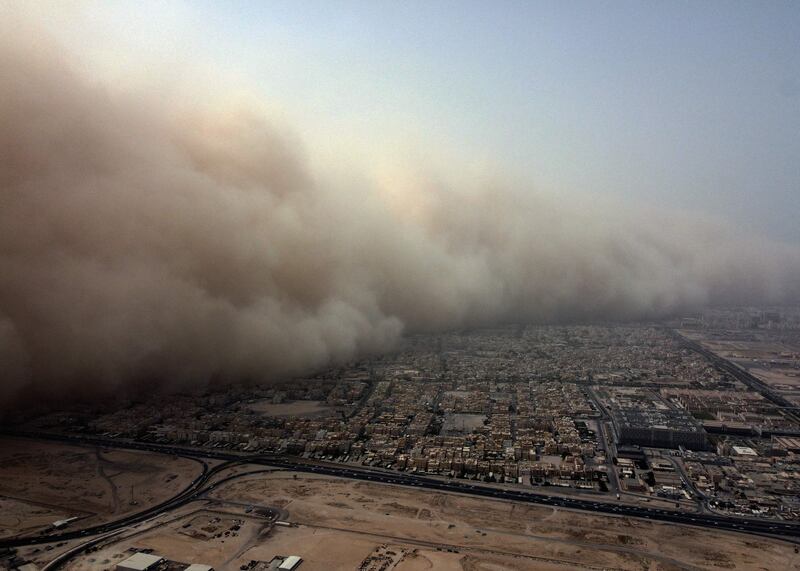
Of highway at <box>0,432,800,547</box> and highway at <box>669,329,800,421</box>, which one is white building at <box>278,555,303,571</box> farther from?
highway at <box>669,329,800,421</box>

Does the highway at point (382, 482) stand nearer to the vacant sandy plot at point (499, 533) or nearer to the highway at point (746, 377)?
the vacant sandy plot at point (499, 533)

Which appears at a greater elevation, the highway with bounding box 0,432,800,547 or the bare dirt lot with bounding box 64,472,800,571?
the highway with bounding box 0,432,800,547

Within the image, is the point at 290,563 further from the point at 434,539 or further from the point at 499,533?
the point at 499,533

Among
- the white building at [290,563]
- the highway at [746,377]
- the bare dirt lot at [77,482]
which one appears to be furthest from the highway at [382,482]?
the highway at [746,377]

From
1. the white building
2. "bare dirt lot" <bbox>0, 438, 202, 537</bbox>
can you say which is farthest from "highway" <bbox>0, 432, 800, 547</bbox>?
the white building

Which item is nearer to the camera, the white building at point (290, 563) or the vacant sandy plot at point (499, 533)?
the white building at point (290, 563)

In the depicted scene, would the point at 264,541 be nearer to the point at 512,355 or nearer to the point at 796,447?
the point at 796,447

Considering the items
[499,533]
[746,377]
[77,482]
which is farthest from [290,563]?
[746,377]
